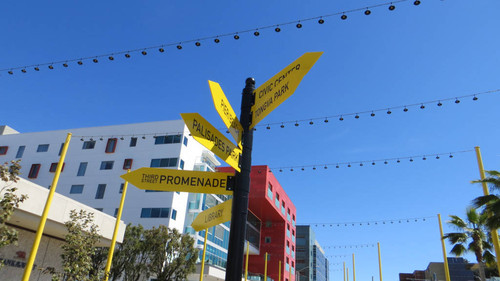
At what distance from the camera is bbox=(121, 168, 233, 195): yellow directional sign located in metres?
4.26

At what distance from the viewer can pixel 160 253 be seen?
104ft

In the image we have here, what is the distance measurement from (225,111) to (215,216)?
4.26 ft

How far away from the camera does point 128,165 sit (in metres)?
50.1

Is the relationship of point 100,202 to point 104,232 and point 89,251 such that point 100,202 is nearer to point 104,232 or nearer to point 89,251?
point 104,232

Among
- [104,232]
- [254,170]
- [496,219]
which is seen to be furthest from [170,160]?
[496,219]

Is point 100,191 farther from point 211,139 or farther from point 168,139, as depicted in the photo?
point 211,139

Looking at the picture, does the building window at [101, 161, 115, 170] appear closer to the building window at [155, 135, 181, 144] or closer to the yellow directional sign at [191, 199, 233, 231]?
the building window at [155, 135, 181, 144]

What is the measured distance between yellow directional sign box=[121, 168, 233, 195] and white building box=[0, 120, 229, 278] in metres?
40.7

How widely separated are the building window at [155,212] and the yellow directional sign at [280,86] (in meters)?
41.7

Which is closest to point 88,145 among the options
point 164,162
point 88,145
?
point 88,145

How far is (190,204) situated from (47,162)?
23247 mm

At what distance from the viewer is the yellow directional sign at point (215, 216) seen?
14.5 feet

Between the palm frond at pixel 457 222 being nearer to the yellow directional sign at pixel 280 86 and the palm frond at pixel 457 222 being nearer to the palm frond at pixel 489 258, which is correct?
the palm frond at pixel 489 258

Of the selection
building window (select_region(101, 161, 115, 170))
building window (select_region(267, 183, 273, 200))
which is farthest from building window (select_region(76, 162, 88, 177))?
building window (select_region(267, 183, 273, 200))
